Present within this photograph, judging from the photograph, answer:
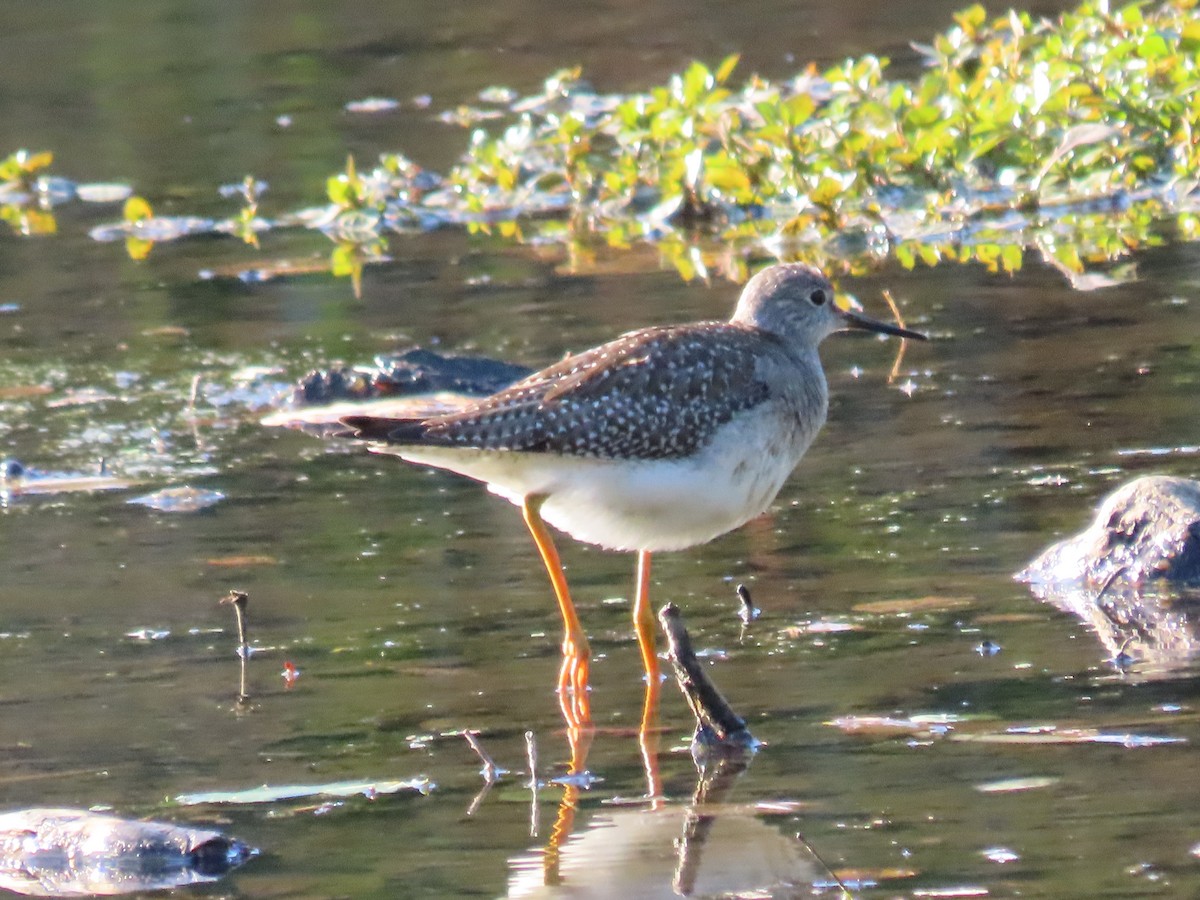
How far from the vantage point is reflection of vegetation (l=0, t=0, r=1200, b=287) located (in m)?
12.2

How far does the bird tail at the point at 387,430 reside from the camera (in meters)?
6.43

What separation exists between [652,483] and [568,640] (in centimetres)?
51

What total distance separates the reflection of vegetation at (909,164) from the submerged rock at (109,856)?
7.02m

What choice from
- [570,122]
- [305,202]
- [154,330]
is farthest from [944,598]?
[305,202]

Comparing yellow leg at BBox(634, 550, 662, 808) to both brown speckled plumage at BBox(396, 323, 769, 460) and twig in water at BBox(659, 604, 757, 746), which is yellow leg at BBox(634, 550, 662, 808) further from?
brown speckled plumage at BBox(396, 323, 769, 460)

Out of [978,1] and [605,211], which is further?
[978,1]

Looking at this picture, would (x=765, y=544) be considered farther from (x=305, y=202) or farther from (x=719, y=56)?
(x=719, y=56)

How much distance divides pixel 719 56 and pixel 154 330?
339 inches

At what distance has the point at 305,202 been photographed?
1510 centimetres

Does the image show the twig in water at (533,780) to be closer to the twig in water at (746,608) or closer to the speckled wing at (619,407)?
the speckled wing at (619,407)

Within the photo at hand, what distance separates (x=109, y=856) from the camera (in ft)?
16.8

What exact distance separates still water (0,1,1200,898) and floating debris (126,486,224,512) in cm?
7

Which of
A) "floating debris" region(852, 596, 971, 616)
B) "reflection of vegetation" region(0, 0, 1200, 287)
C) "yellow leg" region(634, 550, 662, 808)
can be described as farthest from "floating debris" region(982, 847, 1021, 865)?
"reflection of vegetation" region(0, 0, 1200, 287)

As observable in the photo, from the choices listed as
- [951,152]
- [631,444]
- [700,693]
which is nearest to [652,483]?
[631,444]
